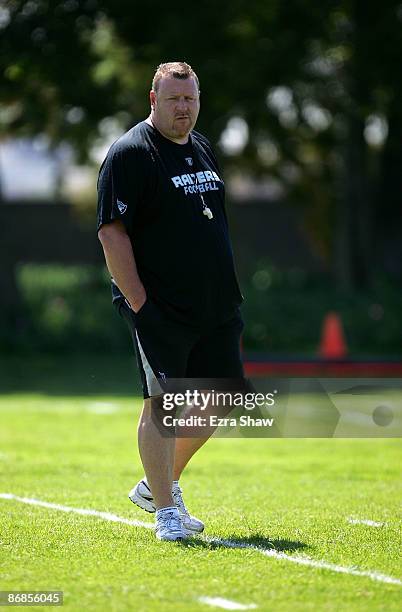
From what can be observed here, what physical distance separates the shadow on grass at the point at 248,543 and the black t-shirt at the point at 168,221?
1082 mm

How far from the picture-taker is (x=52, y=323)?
70.2 ft

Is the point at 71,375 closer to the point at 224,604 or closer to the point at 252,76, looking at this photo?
the point at 252,76

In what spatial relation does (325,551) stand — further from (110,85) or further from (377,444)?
(110,85)

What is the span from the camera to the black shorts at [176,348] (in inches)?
235

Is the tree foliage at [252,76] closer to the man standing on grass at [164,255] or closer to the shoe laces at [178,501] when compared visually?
the man standing on grass at [164,255]

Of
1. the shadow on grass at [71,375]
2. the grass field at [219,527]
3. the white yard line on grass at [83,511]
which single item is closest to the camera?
the grass field at [219,527]

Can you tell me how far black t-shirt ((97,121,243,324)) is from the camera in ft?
19.3

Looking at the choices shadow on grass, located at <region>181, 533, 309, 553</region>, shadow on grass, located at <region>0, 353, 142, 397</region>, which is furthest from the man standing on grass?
shadow on grass, located at <region>0, 353, 142, 397</region>

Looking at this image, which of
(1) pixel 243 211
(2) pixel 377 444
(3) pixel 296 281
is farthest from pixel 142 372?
(1) pixel 243 211

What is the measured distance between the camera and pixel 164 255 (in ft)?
19.7

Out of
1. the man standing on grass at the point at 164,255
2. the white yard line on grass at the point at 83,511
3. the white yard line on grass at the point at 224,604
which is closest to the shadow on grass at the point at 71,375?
the white yard line on grass at the point at 83,511

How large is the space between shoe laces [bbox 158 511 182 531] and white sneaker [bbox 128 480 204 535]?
0.50 feet

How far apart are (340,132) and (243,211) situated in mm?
9314

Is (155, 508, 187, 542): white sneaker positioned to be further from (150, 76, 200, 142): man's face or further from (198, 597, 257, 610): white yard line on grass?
(150, 76, 200, 142): man's face
